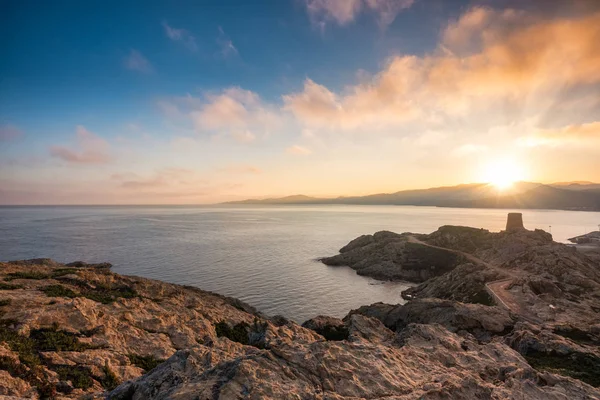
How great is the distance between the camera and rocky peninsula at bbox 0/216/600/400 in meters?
12.1

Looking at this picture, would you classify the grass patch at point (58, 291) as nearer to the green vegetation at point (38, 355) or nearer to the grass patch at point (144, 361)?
the green vegetation at point (38, 355)

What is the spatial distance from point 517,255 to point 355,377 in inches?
3083

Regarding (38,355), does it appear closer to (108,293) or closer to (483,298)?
(108,293)

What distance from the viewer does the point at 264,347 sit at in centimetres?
2198

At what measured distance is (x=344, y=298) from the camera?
207ft

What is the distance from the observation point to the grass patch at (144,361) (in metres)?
18.5

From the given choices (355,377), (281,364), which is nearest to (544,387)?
(355,377)

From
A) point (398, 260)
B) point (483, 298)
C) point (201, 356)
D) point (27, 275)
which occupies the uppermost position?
point (27, 275)

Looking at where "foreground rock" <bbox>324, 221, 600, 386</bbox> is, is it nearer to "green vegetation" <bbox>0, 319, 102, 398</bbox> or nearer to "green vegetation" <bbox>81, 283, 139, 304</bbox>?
"green vegetation" <bbox>0, 319, 102, 398</bbox>

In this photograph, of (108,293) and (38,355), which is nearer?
(38,355)

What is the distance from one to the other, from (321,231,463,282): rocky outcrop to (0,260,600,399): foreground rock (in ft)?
→ 177

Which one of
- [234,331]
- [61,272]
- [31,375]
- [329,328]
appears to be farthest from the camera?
[329,328]

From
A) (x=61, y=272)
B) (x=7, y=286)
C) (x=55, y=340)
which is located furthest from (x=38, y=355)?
(x=61, y=272)

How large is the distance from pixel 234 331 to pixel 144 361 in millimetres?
10706
